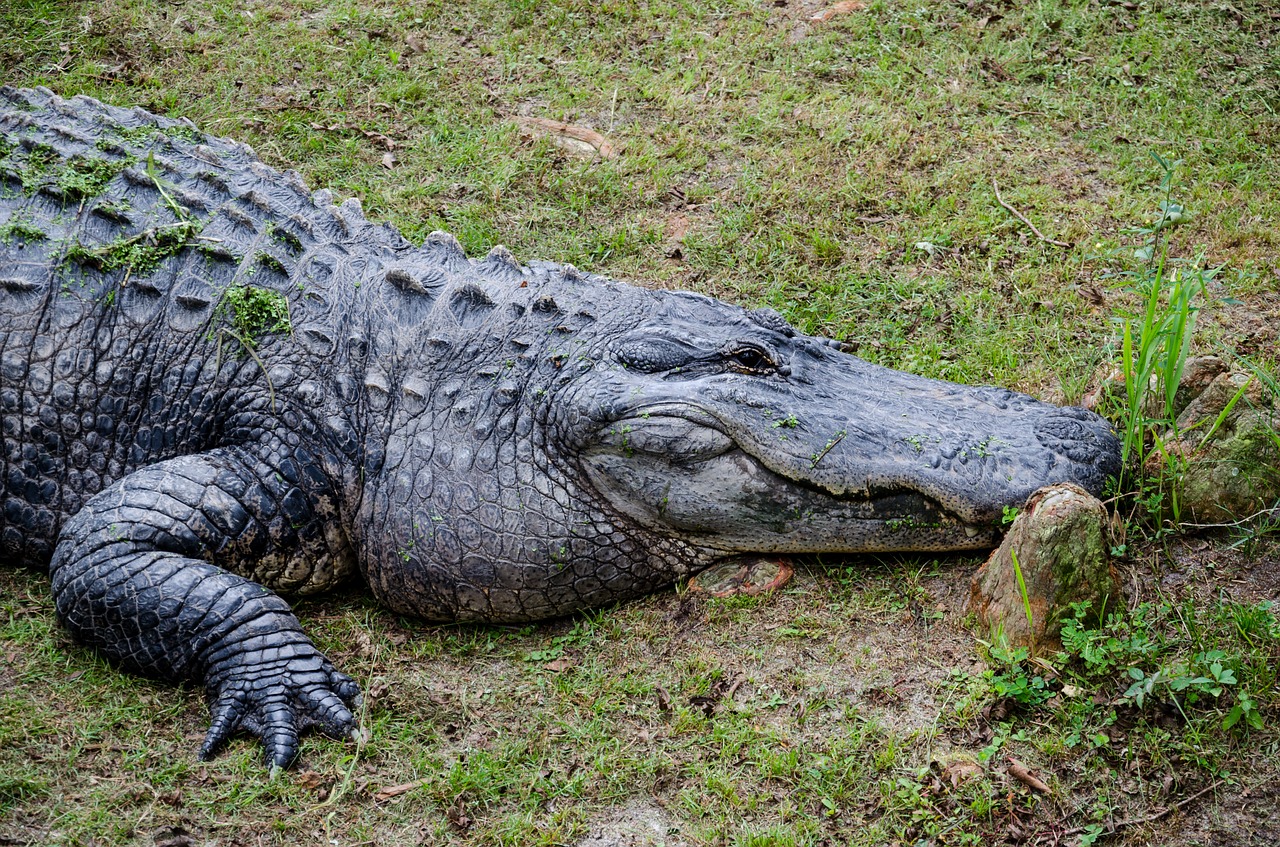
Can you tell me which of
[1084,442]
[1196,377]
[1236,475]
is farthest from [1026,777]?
[1196,377]

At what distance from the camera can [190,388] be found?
4.30 metres

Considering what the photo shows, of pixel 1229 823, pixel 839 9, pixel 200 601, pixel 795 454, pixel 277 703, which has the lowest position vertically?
pixel 277 703

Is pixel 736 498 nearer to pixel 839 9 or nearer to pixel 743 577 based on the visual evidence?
pixel 743 577

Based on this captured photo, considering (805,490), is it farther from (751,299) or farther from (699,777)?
(751,299)

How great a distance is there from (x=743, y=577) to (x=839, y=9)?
530cm

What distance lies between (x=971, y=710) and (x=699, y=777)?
0.90 metres

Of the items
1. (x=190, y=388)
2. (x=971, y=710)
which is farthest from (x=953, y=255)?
(x=190, y=388)

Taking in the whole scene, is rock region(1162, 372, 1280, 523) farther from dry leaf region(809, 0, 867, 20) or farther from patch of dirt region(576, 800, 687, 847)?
dry leaf region(809, 0, 867, 20)

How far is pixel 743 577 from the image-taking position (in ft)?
13.9

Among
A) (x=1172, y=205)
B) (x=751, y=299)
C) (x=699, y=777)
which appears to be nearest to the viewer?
(x=699, y=777)

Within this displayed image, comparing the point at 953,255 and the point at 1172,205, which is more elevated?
the point at 1172,205

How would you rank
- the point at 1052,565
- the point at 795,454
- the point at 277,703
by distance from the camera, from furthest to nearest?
1. the point at 795,454
2. the point at 277,703
3. the point at 1052,565

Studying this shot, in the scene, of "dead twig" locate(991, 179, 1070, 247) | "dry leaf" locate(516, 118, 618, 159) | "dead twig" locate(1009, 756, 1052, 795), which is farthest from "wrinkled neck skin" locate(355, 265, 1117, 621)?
"dry leaf" locate(516, 118, 618, 159)

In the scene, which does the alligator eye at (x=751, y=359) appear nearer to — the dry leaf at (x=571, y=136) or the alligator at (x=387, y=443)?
the alligator at (x=387, y=443)
